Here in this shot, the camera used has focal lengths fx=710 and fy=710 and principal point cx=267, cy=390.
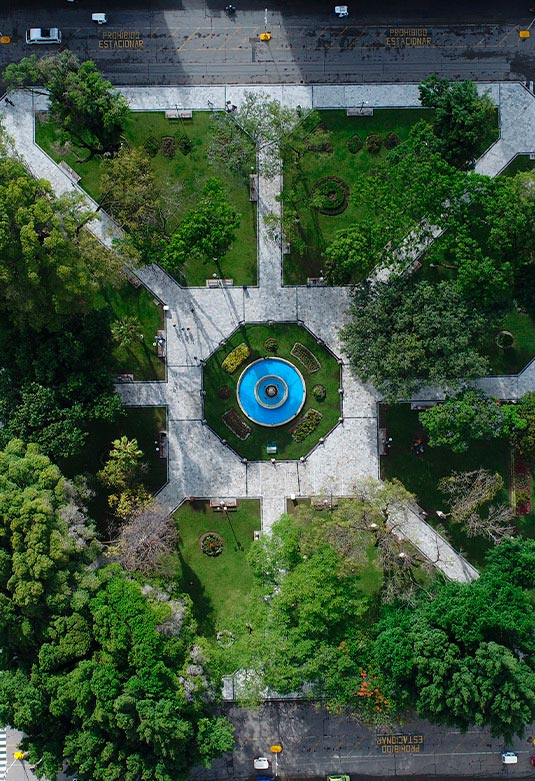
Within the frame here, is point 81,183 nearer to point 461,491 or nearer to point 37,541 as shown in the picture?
point 37,541

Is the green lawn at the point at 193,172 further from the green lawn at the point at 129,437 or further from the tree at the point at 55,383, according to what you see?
the green lawn at the point at 129,437

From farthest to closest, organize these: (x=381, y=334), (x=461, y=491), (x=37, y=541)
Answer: (x=461, y=491)
(x=381, y=334)
(x=37, y=541)

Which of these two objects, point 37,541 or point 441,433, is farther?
point 441,433

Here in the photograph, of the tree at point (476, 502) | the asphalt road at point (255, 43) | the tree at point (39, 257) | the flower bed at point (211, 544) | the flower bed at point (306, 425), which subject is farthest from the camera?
the asphalt road at point (255, 43)

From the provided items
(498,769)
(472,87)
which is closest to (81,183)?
(472,87)

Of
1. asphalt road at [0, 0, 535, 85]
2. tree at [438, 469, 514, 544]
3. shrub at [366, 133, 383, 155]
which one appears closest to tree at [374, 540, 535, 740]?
tree at [438, 469, 514, 544]

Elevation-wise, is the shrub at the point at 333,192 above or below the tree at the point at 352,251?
above

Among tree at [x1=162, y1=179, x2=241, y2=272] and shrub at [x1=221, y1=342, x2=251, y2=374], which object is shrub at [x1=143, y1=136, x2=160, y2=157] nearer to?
tree at [x1=162, y1=179, x2=241, y2=272]

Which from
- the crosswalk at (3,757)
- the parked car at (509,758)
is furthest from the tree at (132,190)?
the parked car at (509,758)
